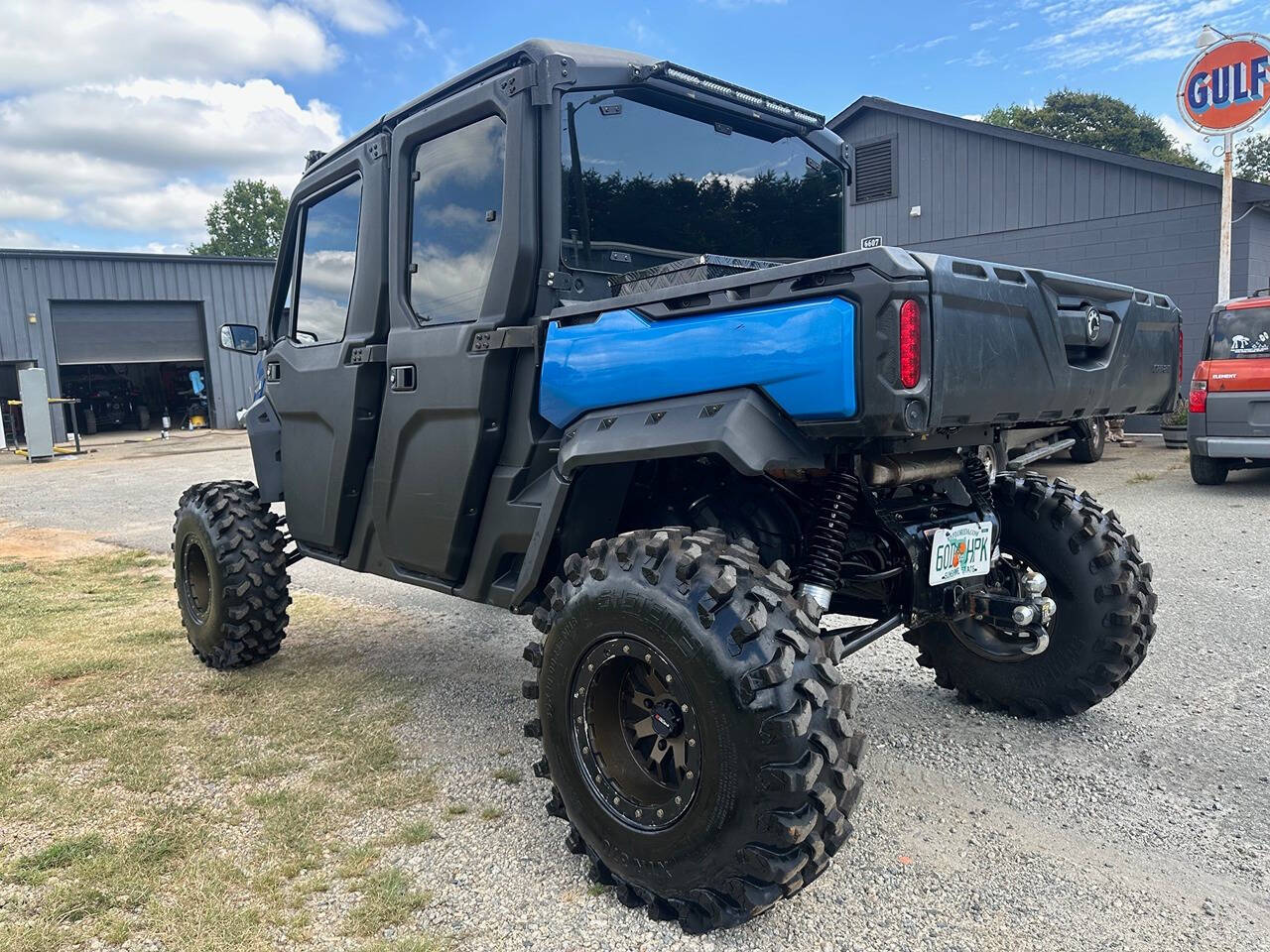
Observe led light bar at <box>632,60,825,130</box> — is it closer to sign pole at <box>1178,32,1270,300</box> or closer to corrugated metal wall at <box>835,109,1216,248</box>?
corrugated metal wall at <box>835,109,1216,248</box>

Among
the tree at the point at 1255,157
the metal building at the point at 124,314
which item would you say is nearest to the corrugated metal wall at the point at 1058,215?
the metal building at the point at 124,314

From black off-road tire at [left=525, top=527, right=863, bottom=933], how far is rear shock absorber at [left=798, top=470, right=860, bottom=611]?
30 cm

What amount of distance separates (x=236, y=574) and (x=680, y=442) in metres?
3.03

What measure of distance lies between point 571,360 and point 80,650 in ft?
13.3

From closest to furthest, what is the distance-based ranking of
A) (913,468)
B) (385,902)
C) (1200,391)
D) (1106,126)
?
(385,902)
(913,468)
(1200,391)
(1106,126)

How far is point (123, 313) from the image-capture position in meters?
26.5

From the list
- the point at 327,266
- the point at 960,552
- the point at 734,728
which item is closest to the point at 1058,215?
the point at 327,266

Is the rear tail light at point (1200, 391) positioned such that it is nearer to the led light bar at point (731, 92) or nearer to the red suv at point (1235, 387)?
the red suv at point (1235, 387)

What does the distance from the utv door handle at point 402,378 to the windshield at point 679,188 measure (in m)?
0.83

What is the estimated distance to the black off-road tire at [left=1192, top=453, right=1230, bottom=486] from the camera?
9797 millimetres

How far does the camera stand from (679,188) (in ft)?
12.2

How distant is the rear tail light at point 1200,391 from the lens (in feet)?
30.9

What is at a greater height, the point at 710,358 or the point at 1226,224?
the point at 1226,224

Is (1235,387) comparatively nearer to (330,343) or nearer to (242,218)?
(330,343)
